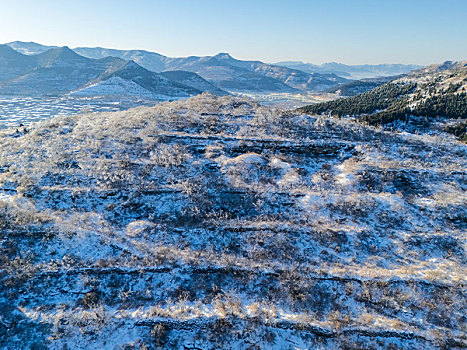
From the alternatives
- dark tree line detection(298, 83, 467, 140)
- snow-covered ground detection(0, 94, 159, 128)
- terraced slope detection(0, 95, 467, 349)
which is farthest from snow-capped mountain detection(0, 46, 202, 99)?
terraced slope detection(0, 95, 467, 349)

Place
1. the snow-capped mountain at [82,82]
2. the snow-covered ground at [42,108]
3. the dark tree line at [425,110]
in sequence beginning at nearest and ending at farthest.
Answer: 1. the dark tree line at [425,110]
2. the snow-covered ground at [42,108]
3. the snow-capped mountain at [82,82]

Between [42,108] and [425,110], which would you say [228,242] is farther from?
[42,108]

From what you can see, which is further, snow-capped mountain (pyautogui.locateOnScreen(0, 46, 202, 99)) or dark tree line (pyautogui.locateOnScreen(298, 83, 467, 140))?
snow-capped mountain (pyautogui.locateOnScreen(0, 46, 202, 99))

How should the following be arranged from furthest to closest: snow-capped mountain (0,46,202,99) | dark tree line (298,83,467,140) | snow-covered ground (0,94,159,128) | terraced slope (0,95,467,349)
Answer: snow-capped mountain (0,46,202,99) → snow-covered ground (0,94,159,128) → dark tree line (298,83,467,140) → terraced slope (0,95,467,349)

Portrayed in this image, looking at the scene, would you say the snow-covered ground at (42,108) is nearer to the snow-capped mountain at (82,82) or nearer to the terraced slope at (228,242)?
the snow-capped mountain at (82,82)


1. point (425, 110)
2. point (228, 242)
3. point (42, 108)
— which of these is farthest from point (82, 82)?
point (228, 242)

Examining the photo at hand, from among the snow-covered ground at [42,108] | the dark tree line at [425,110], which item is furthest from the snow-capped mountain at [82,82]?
the dark tree line at [425,110]

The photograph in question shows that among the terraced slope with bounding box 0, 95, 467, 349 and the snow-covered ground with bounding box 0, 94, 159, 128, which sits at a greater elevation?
the snow-covered ground with bounding box 0, 94, 159, 128

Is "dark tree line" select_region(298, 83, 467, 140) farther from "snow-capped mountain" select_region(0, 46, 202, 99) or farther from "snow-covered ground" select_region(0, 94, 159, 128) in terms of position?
"snow-capped mountain" select_region(0, 46, 202, 99)

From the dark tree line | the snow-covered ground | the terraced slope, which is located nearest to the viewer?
the terraced slope

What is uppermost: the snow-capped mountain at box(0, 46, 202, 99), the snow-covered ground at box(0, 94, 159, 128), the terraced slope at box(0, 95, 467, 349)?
the snow-capped mountain at box(0, 46, 202, 99)

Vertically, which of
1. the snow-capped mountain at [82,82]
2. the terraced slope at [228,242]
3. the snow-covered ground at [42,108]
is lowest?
the terraced slope at [228,242]
